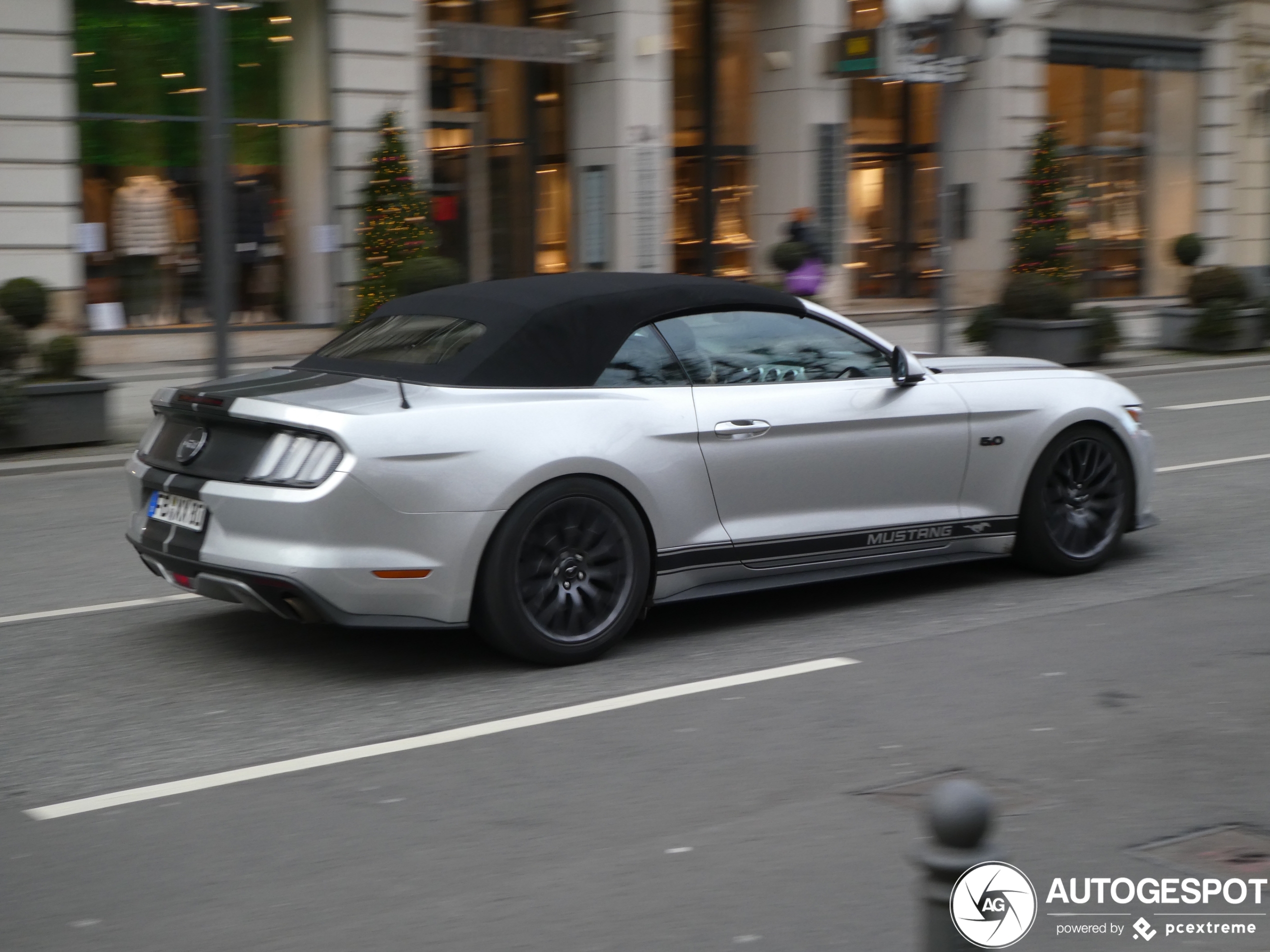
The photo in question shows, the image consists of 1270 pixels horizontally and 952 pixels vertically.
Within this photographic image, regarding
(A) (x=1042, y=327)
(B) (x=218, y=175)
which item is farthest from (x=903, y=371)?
(A) (x=1042, y=327)

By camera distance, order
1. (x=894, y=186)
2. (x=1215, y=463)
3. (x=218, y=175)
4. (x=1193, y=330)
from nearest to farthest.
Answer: (x=1215, y=463) → (x=218, y=175) → (x=1193, y=330) → (x=894, y=186)

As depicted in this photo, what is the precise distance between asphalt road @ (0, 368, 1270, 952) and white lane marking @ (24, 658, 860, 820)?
2.1 inches

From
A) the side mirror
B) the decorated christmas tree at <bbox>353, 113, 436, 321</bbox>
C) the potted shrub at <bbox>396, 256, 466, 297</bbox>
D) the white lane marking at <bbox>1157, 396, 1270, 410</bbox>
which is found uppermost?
the decorated christmas tree at <bbox>353, 113, 436, 321</bbox>

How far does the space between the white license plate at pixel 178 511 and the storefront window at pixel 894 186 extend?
22554mm

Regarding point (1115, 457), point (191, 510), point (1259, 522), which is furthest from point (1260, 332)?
point (191, 510)

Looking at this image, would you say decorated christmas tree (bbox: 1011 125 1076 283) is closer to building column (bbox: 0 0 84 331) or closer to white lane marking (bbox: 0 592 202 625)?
building column (bbox: 0 0 84 331)

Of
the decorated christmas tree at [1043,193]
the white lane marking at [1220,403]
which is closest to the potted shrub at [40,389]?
the white lane marking at [1220,403]

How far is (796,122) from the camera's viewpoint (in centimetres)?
2516

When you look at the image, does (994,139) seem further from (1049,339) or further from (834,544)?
(834,544)

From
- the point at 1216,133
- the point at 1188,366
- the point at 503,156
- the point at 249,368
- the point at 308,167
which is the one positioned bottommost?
the point at 1188,366

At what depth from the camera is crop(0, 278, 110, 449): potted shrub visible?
12594 millimetres

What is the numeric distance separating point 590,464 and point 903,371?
1.69 metres

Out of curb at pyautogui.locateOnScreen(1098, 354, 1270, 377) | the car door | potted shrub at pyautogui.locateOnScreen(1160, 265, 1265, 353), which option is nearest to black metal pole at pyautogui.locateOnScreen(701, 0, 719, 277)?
potted shrub at pyautogui.locateOnScreen(1160, 265, 1265, 353)

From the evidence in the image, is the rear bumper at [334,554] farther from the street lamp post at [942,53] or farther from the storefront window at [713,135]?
the storefront window at [713,135]
